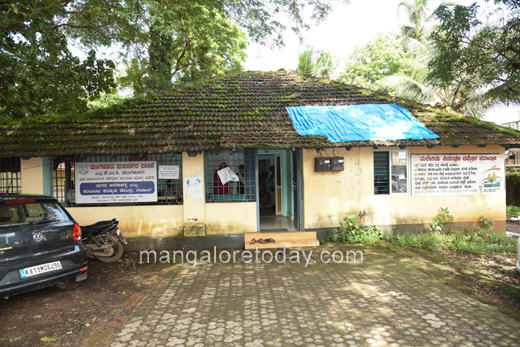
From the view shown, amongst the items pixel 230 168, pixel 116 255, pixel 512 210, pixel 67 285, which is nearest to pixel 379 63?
pixel 512 210

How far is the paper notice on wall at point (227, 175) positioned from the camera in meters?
8.23

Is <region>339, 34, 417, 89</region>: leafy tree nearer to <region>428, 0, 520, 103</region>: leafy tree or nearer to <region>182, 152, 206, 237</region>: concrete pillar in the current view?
<region>428, 0, 520, 103</region>: leafy tree

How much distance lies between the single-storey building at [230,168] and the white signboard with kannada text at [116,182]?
1.0 inches

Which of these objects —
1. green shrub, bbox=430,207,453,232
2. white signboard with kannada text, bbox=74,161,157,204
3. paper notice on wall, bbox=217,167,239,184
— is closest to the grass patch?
green shrub, bbox=430,207,453,232

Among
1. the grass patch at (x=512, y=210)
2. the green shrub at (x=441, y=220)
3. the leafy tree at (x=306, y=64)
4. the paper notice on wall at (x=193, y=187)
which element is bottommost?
the grass patch at (x=512, y=210)

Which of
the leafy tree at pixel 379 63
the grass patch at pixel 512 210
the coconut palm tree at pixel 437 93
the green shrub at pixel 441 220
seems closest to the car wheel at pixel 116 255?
the green shrub at pixel 441 220

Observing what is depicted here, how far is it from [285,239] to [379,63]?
21.0 m

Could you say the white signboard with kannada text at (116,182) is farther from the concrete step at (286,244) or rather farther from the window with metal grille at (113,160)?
the concrete step at (286,244)

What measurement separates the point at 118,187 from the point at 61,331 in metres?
4.49

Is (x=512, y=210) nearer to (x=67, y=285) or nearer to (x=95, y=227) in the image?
(x=95, y=227)

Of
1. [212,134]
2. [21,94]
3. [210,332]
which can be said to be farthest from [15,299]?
[21,94]

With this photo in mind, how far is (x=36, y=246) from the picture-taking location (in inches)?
183

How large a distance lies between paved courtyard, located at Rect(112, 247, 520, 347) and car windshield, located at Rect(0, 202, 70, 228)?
1.98 m

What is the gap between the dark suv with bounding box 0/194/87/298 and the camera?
14.3 feet
